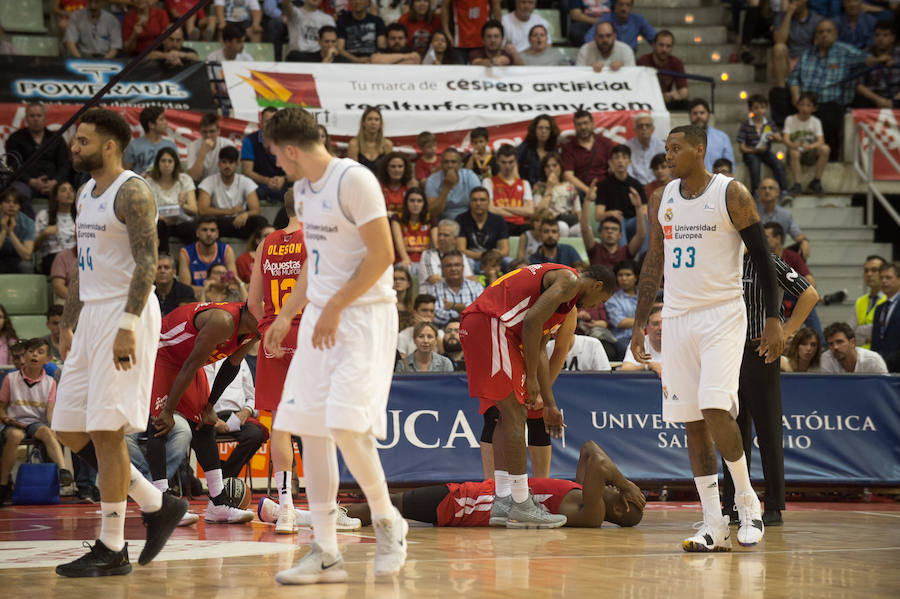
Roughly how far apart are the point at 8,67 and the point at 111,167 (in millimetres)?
9531

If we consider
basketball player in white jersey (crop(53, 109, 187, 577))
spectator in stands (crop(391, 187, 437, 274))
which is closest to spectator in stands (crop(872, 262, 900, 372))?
spectator in stands (crop(391, 187, 437, 274))

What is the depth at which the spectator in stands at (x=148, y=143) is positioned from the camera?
564 inches

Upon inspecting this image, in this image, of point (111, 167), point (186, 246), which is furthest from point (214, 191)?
point (111, 167)

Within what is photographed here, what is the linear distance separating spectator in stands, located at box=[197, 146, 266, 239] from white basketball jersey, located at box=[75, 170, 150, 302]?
8041mm

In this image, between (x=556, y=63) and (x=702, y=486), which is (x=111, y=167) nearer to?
(x=702, y=486)

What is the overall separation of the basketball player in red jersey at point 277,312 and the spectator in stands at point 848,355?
5826 millimetres

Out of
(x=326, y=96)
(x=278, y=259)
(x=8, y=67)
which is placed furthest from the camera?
(x=326, y=96)

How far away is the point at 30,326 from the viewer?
13227 millimetres

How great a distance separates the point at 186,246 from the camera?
1382cm

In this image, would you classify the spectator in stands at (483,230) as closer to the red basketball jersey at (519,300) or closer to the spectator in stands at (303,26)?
the spectator in stands at (303,26)

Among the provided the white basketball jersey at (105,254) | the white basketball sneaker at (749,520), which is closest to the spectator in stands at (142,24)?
the white basketball jersey at (105,254)

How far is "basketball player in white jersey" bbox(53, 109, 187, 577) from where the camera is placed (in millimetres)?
5848

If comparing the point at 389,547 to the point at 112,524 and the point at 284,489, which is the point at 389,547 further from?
the point at 284,489

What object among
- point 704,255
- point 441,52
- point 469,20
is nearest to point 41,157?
point 441,52
